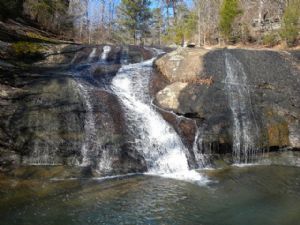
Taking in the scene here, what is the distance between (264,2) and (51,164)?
86.9 feet

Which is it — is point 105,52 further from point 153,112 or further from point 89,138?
point 89,138

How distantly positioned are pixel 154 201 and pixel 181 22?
2896 cm

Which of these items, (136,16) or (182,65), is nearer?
(182,65)

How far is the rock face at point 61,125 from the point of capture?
406 inches

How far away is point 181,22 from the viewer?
34.7 m

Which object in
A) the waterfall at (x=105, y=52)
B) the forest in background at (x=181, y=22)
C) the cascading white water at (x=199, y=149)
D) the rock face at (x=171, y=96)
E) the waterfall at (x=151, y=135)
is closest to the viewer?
the waterfall at (x=151, y=135)

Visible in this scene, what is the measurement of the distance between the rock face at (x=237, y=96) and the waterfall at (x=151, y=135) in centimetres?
80

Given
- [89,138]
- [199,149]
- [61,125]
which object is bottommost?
[199,149]

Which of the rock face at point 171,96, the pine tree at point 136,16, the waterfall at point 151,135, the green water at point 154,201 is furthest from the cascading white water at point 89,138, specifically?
the pine tree at point 136,16

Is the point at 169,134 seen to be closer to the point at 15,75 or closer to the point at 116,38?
the point at 15,75

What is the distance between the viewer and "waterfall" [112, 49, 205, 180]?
36.0ft

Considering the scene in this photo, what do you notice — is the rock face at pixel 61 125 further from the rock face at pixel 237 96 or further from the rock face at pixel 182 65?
the rock face at pixel 182 65

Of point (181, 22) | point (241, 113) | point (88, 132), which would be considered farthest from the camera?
point (181, 22)

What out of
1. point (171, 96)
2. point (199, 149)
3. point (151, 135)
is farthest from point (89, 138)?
point (171, 96)
